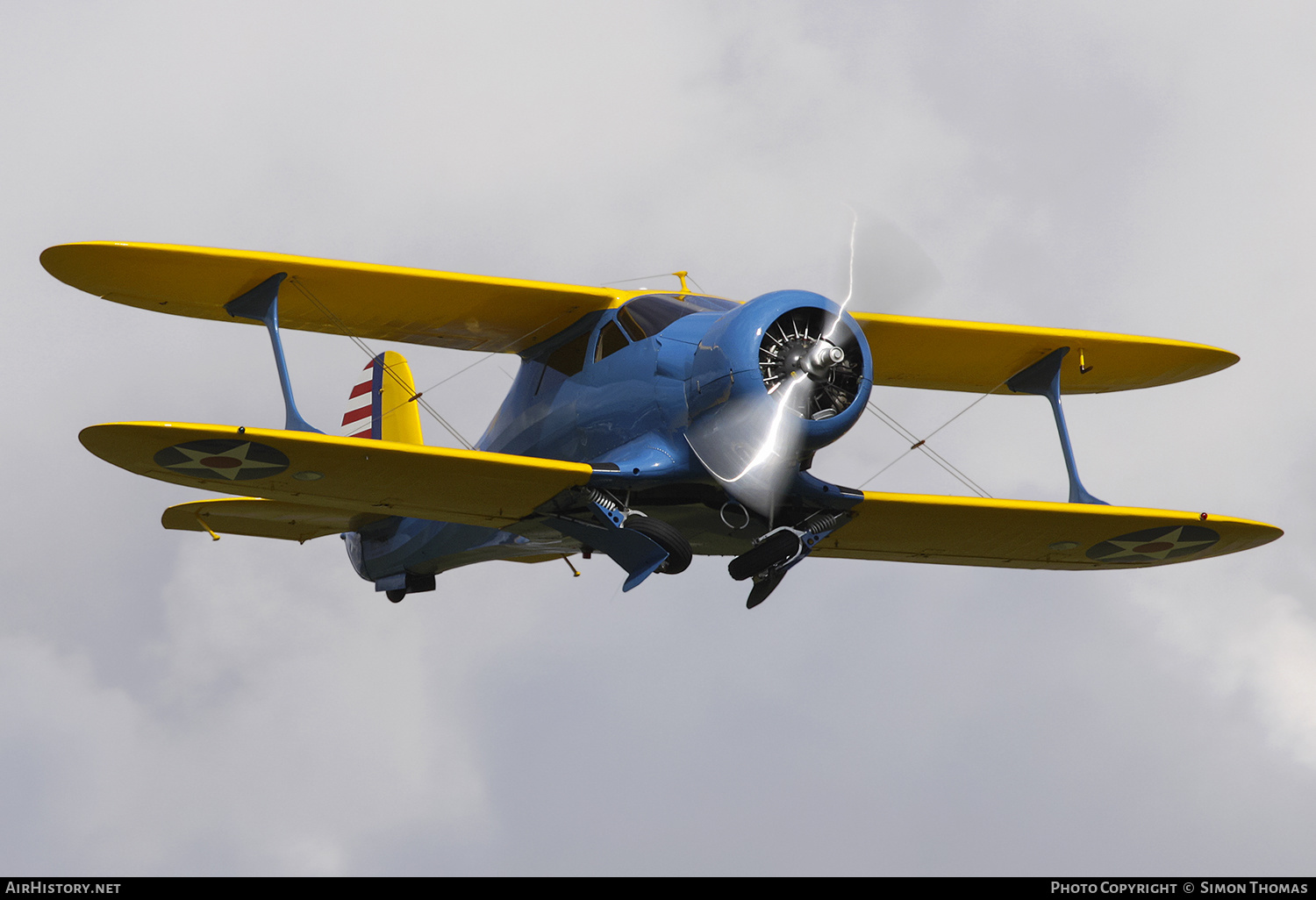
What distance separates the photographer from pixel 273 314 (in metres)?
16.7

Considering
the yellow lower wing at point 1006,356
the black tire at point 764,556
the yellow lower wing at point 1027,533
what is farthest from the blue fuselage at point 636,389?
the yellow lower wing at point 1006,356

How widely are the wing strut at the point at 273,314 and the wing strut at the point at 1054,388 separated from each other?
320 inches

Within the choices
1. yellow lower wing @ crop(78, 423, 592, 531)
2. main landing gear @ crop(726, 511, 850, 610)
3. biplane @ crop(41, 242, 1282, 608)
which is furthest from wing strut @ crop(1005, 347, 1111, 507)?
yellow lower wing @ crop(78, 423, 592, 531)

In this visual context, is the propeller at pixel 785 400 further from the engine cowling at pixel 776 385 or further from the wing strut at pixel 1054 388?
the wing strut at pixel 1054 388

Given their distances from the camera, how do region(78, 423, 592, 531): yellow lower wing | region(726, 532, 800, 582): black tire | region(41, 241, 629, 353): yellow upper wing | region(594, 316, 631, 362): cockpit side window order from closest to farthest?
1. region(78, 423, 592, 531): yellow lower wing
2. region(726, 532, 800, 582): black tire
3. region(594, 316, 631, 362): cockpit side window
4. region(41, 241, 629, 353): yellow upper wing

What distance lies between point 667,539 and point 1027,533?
4.62 metres

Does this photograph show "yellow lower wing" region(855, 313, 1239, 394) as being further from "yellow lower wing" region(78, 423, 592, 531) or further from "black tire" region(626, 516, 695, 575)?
"yellow lower wing" region(78, 423, 592, 531)

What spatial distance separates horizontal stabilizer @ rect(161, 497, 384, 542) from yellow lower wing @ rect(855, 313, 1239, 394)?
19.8ft

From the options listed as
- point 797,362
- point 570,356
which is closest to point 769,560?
point 797,362

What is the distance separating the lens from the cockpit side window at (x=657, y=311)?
15.9m

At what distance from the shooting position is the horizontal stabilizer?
18.5 m

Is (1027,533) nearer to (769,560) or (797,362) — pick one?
(769,560)
